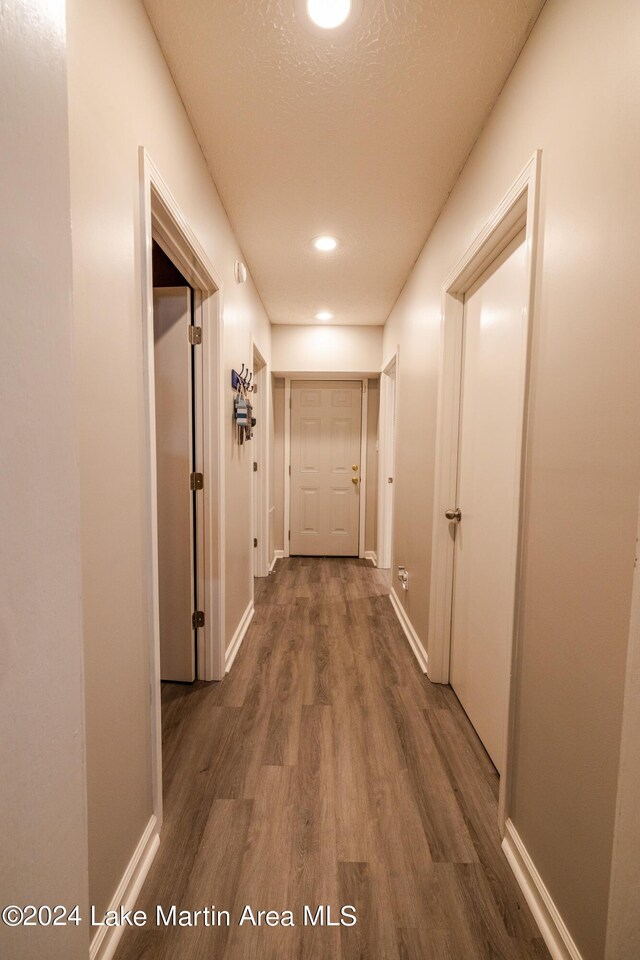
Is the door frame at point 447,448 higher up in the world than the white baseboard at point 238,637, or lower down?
higher up

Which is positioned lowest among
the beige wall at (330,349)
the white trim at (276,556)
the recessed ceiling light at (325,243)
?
the white trim at (276,556)

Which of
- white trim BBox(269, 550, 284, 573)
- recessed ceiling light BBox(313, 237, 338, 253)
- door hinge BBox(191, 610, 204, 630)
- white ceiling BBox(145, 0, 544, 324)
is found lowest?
white trim BBox(269, 550, 284, 573)

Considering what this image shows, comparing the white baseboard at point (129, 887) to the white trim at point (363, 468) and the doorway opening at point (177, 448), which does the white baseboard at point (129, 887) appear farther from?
the white trim at point (363, 468)

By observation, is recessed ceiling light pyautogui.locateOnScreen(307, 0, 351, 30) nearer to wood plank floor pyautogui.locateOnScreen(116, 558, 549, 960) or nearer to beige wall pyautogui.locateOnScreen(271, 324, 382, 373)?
wood plank floor pyautogui.locateOnScreen(116, 558, 549, 960)

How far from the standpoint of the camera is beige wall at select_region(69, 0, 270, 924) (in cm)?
90

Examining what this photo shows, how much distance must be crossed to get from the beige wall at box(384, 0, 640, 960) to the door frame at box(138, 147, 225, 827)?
1.11 metres

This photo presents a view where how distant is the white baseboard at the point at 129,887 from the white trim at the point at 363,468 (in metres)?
3.53

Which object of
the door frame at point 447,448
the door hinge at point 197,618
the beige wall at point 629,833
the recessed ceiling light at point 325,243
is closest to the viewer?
the beige wall at point 629,833

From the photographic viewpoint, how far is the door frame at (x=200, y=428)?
1196mm

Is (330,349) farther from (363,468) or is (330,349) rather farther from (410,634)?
(410,634)

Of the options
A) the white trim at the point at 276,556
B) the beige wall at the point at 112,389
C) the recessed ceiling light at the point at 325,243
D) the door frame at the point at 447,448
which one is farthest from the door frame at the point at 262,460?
Answer: the beige wall at the point at 112,389

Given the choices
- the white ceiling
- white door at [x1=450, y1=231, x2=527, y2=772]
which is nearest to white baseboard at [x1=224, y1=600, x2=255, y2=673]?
white door at [x1=450, y1=231, x2=527, y2=772]

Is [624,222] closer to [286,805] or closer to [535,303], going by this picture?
[535,303]

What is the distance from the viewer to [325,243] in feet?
8.43
